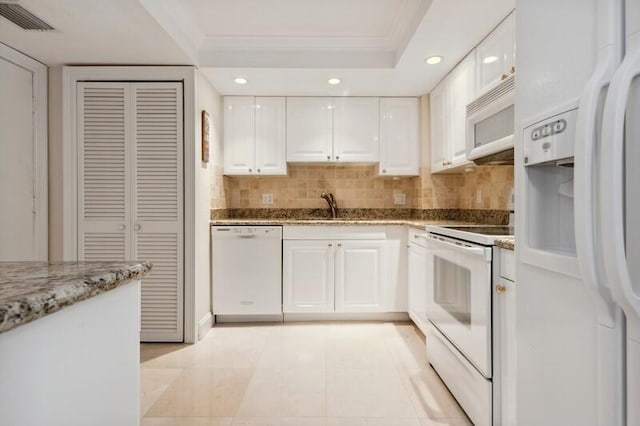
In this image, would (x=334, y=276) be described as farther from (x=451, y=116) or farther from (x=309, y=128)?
(x=451, y=116)

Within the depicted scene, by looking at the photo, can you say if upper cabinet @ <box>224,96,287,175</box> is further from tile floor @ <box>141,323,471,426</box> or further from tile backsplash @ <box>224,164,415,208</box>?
tile floor @ <box>141,323,471,426</box>

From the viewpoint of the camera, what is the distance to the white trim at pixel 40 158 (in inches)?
96.4

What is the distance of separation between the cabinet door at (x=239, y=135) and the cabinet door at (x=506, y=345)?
246 centimetres

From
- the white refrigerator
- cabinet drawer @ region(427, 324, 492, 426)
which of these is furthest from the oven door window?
the white refrigerator

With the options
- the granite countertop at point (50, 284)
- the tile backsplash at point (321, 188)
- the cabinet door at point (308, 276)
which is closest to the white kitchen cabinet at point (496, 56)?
the tile backsplash at point (321, 188)

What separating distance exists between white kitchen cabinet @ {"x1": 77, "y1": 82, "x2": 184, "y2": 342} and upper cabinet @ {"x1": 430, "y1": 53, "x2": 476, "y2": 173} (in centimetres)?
212

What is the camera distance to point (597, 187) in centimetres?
72

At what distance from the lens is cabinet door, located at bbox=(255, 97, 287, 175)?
3.24 m

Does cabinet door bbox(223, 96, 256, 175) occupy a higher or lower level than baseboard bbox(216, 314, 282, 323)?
higher

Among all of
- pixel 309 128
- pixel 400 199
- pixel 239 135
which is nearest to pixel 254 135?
pixel 239 135

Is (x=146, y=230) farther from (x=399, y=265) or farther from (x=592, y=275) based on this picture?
(x=592, y=275)

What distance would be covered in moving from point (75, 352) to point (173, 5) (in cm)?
217

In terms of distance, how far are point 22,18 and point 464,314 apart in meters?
2.88

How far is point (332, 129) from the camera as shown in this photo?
3262 millimetres
